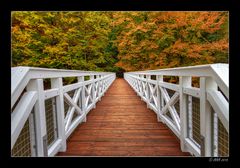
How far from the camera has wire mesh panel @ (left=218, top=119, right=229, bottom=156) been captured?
150cm

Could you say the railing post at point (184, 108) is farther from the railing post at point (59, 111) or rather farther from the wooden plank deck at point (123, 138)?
the railing post at point (59, 111)

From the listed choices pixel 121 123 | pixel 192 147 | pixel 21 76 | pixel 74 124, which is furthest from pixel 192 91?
pixel 121 123

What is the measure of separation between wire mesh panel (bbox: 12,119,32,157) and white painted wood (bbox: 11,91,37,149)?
14 centimetres

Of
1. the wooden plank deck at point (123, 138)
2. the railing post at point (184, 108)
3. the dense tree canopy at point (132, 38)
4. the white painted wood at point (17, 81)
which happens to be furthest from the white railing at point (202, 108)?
the dense tree canopy at point (132, 38)

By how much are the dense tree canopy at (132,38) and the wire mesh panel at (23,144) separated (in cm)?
732

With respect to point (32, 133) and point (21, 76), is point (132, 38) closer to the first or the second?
point (32, 133)

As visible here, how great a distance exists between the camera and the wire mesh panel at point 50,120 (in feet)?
6.62

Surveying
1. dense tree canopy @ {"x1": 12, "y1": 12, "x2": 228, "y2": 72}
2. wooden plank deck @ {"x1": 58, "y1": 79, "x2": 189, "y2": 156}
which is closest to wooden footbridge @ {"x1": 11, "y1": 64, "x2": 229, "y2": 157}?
wooden plank deck @ {"x1": 58, "y1": 79, "x2": 189, "y2": 156}

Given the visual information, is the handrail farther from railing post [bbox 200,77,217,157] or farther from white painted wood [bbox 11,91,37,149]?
railing post [bbox 200,77,217,157]

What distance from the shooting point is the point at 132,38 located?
1086 centimetres
